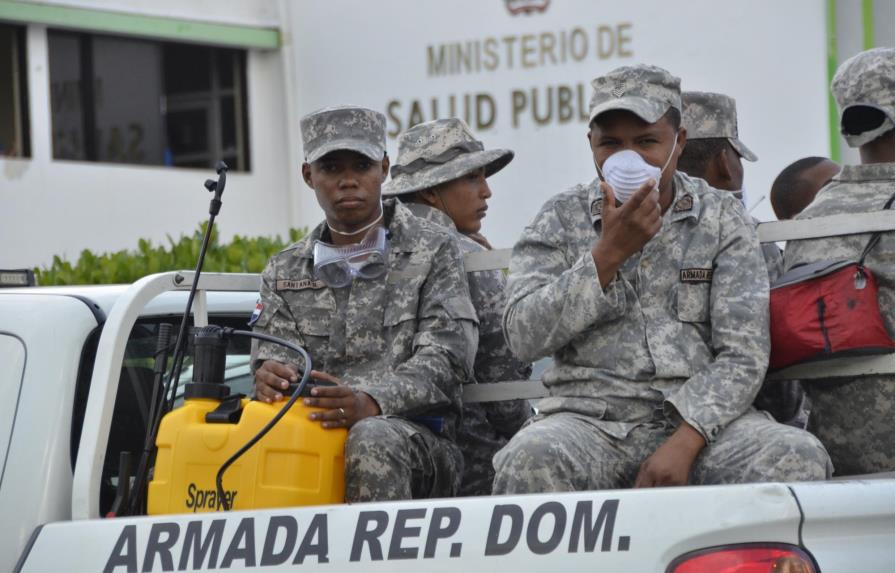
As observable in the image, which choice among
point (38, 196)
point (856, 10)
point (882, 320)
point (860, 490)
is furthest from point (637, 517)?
point (38, 196)

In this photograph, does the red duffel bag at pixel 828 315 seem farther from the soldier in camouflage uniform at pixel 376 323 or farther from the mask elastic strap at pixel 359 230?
the mask elastic strap at pixel 359 230

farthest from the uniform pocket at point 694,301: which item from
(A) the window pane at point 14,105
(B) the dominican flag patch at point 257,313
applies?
(A) the window pane at point 14,105

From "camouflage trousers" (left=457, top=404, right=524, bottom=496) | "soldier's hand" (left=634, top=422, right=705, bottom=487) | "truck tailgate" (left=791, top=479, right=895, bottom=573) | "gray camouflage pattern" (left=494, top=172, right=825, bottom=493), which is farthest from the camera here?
"camouflage trousers" (left=457, top=404, right=524, bottom=496)

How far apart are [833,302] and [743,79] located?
414 inches

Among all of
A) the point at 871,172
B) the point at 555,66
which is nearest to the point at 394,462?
the point at 871,172

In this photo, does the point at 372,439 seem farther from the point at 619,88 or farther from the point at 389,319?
the point at 619,88

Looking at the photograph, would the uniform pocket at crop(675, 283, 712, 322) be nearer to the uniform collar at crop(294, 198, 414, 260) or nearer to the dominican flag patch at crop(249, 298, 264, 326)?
the uniform collar at crop(294, 198, 414, 260)

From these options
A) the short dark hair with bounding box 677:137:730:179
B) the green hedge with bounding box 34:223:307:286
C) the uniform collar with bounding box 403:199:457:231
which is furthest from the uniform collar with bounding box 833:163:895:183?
the green hedge with bounding box 34:223:307:286

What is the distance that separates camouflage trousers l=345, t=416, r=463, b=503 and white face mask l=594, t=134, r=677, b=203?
31.1 inches

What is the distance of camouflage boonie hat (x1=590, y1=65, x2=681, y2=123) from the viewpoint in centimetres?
363

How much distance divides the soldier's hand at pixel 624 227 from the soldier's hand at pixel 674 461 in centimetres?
40

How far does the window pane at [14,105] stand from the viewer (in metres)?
15.6

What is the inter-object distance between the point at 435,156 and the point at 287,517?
9.13 feet

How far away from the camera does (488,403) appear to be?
Answer: 4.37 metres
